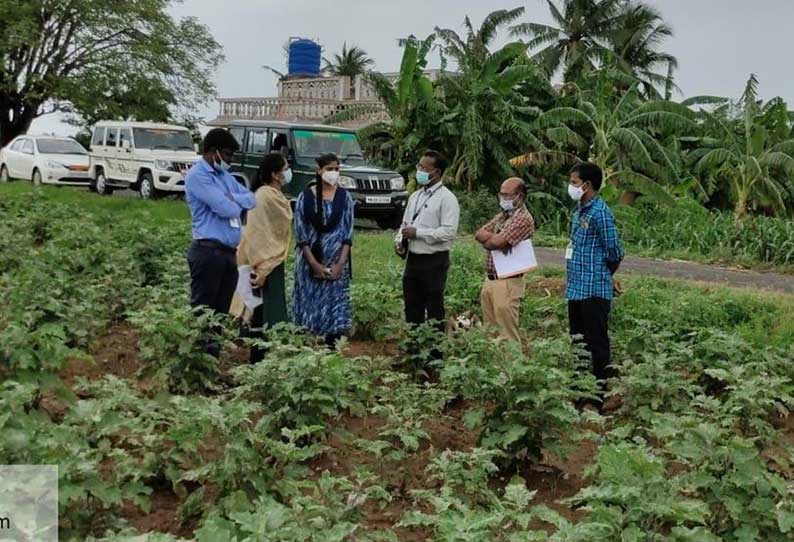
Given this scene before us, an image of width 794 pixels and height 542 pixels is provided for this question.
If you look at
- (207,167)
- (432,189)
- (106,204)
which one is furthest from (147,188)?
(207,167)

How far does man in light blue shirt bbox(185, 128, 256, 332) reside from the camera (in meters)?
5.98

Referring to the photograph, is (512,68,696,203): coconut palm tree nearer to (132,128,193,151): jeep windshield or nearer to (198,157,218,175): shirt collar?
(132,128,193,151): jeep windshield

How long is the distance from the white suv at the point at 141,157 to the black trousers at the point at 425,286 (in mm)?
13172

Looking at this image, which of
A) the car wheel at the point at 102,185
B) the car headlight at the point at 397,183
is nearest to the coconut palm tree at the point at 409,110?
the car headlight at the point at 397,183

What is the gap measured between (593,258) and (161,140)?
15999mm

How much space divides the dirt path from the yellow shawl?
6.29 meters

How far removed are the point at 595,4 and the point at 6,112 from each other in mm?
20728

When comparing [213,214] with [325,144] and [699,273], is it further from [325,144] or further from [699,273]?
[325,144]

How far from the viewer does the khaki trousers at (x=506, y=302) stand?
6688 mm

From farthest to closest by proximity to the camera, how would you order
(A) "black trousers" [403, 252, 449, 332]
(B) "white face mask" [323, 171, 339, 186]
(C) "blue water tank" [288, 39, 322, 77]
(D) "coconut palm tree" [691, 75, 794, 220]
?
(C) "blue water tank" [288, 39, 322, 77] → (D) "coconut palm tree" [691, 75, 794, 220] → (A) "black trousers" [403, 252, 449, 332] → (B) "white face mask" [323, 171, 339, 186]

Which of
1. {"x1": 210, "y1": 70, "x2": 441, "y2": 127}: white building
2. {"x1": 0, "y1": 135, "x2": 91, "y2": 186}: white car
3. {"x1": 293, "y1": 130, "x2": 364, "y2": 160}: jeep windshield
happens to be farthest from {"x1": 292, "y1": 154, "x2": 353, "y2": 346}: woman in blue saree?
{"x1": 210, "y1": 70, "x2": 441, "y2": 127}: white building

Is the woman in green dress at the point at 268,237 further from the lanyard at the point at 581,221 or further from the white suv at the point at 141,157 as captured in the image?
the white suv at the point at 141,157

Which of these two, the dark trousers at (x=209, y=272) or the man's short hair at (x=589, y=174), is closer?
the dark trousers at (x=209, y=272)

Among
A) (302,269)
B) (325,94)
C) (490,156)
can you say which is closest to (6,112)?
(325,94)
